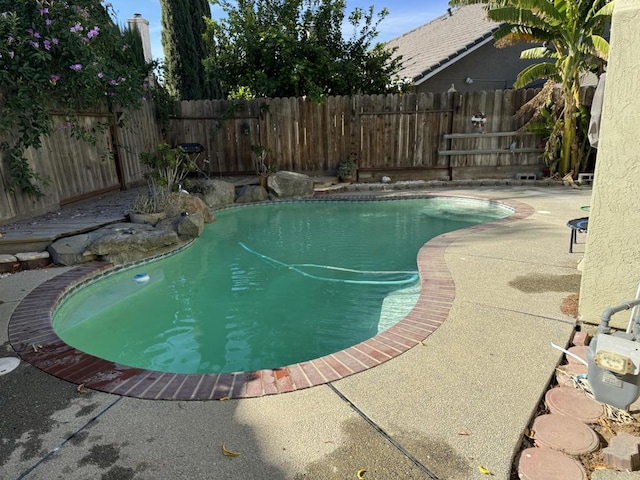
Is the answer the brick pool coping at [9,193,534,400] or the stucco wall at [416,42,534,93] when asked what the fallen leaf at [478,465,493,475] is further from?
the stucco wall at [416,42,534,93]

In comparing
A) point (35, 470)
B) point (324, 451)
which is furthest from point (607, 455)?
point (35, 470)

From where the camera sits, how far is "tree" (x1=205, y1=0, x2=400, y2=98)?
1097 centimetres

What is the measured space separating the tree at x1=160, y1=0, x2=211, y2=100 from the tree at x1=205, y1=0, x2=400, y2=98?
2936 millimetres

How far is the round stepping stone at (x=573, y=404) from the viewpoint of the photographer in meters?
2.22

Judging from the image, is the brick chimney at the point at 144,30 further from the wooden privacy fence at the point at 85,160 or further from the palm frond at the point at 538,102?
the palm frond at the point at 538,102

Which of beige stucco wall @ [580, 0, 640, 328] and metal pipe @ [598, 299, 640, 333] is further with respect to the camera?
beige stucco wall @ [580, 0, 640, 328]

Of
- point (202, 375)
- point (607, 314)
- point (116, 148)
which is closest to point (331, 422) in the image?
point (202, 375)

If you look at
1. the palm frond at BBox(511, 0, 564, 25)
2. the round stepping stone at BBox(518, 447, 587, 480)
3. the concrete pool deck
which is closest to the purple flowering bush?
the concrete pool deck

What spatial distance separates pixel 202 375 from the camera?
274 cm

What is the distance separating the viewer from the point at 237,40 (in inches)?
440

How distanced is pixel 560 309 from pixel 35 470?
3.66 m

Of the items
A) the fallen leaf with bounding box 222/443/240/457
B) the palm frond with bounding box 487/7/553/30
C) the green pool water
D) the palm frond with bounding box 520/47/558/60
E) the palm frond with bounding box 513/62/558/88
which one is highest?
the palm frond with bounding box 487/7/553/30

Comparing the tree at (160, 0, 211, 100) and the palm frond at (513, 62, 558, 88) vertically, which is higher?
the tree at (160, 0, 211, 100)

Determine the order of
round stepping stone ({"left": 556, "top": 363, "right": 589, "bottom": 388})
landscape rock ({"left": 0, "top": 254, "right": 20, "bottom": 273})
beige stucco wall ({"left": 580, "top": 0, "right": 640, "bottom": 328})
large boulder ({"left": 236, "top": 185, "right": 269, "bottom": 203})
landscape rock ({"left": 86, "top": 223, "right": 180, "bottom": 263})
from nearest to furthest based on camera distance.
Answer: round stepping stone ({"left": 556, "top": 363, "right": 589, "bottom": 388}) → beige stucco wall ({"left": 580, "top": 0, "right": 640, "bottom": 328}) → landscape rock ({"left": 0, "top": 254, "right": 20, "bottom": 273}) → landscape rock ({"left": 86, "top": 223, "right": 180, "bottom": 263}) → large boulder ({"left": 236, "top": 185, "right": 269, "bottom": 203})
